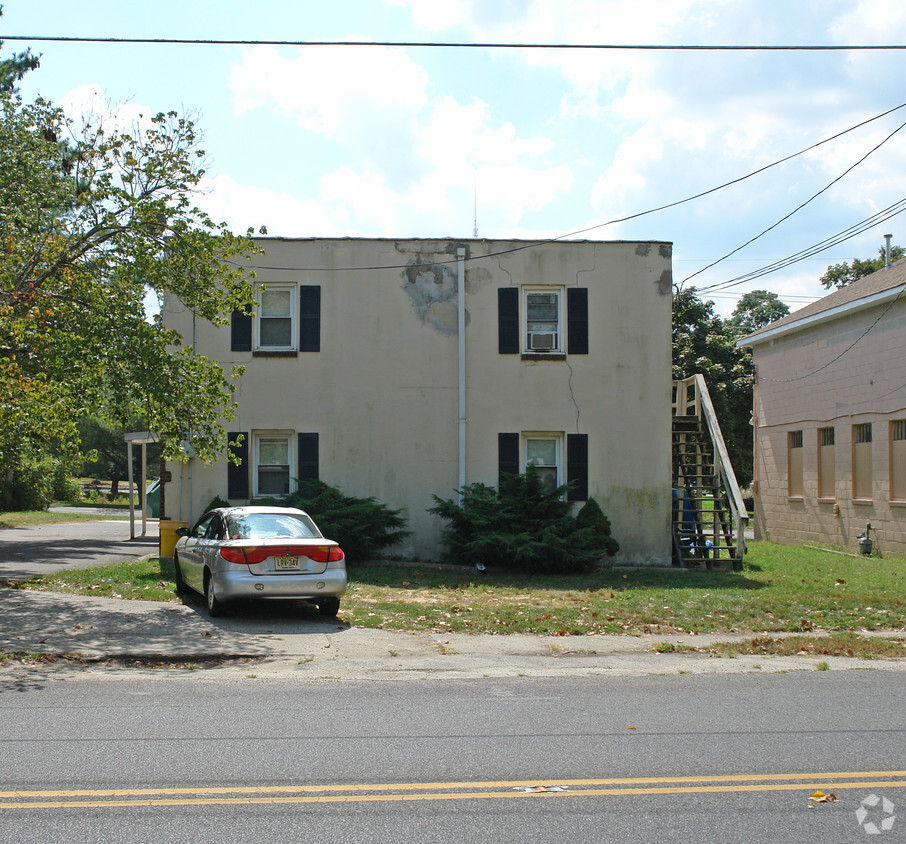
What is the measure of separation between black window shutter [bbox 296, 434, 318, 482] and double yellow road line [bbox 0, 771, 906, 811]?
13145 millimetres

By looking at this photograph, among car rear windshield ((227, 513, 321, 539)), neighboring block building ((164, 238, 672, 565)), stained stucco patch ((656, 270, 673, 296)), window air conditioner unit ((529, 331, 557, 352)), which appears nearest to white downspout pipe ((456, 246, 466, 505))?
neighboring block building ((164, 238, 672, 565))

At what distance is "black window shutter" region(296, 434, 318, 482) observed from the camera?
18156 mm

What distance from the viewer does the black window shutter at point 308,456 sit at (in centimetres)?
1816

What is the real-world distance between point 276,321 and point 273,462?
2899mm

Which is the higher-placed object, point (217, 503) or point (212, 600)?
point (217, 503)

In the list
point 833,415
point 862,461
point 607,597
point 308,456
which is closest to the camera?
point 607,597

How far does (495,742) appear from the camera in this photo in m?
6.19

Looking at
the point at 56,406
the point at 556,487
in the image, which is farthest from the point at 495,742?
the point at 556,487

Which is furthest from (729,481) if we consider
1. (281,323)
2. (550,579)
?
(281,323)

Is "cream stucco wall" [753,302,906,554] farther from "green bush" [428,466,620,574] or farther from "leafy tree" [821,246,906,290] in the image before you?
"leafy tree" [821,246,906,290]

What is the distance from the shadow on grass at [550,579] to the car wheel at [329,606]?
10.4 feet

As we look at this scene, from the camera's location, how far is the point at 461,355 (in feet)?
59.7

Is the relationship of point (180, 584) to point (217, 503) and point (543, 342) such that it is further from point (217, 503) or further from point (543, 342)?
point (543, 342)

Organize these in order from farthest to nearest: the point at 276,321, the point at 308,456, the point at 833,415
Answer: the point at 833,415
the point at 276,321
the point at 308,456
